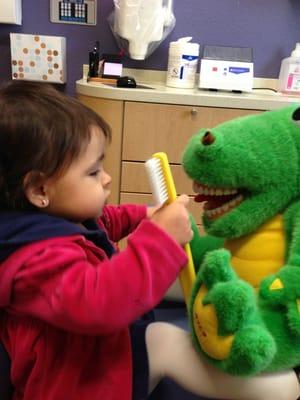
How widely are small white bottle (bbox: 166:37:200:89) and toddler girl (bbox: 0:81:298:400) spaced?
966 mm

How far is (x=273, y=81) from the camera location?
1.69m

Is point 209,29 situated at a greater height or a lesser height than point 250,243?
greater

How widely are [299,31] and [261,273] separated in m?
1.39

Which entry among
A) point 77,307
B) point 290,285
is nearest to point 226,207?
point 290,285

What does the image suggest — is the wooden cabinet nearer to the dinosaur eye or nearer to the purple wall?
the purple wall

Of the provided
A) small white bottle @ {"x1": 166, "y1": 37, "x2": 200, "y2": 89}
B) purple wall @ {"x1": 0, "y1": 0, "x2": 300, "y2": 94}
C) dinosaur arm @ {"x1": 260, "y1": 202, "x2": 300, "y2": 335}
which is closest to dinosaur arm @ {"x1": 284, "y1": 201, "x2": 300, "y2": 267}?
dinosaur arm @ {"x1": 260, "y1": 202, "x2": 300, "y2": 335}

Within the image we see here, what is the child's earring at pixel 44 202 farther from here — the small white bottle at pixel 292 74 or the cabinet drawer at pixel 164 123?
the small white bottle at pixel 292 74

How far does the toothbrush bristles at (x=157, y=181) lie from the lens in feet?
1.87

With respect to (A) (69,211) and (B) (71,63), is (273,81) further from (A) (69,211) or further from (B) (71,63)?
(A) (69,211)

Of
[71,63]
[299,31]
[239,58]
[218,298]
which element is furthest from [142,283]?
[299,31]

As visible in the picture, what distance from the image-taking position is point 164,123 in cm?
129

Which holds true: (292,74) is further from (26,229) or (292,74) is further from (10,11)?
(26,229)

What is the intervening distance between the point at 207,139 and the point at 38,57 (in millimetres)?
1253

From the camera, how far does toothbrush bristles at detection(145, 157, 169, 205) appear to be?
569 millimetres
